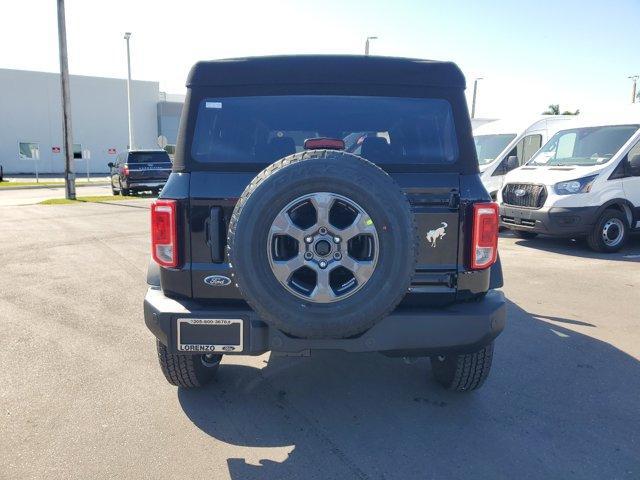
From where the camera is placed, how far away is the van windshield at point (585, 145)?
29.4 feet

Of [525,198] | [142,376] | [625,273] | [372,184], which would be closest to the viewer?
[372,184]

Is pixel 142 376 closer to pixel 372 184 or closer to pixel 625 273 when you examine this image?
pixel 372 184

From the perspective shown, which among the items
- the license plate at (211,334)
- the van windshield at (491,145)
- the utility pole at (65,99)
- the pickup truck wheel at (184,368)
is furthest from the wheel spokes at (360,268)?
the utility pole at (65,99)

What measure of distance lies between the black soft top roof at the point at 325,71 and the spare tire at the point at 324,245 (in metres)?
0.80

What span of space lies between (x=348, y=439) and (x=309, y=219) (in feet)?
4.30

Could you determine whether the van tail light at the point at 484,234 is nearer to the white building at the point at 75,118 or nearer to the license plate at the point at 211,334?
the license plate at the point at 211,334

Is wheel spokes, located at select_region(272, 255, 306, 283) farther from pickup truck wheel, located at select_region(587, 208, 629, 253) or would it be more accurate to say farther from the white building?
the white building

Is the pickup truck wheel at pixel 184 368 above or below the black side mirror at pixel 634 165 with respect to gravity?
below

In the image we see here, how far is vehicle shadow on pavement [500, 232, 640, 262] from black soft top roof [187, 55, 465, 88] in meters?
6.75

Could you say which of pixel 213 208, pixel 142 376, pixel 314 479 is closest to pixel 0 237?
pixel 142 376

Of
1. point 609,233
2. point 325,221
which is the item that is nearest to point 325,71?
point 325,221

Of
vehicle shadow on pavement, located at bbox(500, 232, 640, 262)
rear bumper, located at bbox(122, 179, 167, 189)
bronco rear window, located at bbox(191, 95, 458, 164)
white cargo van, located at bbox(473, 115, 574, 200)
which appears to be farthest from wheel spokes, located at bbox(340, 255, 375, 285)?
rear bumper, located at bbox(122, 179, 167, 189)

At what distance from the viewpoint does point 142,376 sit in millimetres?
3811

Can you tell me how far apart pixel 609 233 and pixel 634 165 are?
3.92ft
